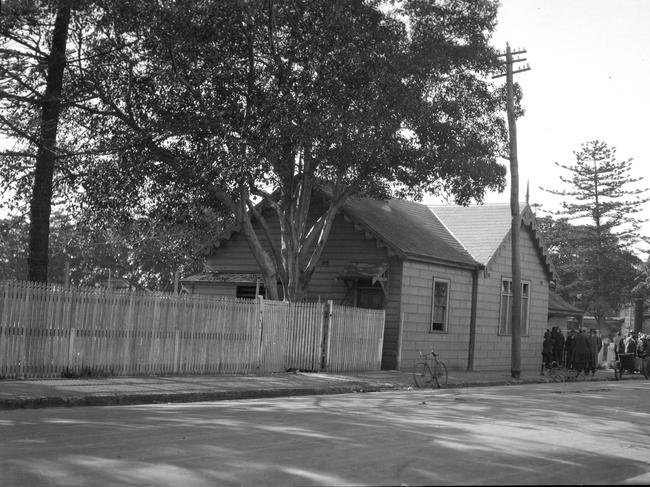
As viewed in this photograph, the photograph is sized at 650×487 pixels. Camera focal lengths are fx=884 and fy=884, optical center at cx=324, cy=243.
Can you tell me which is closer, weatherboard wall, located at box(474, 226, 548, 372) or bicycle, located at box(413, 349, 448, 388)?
bicycle, located at box(413, 349, 448, 388)

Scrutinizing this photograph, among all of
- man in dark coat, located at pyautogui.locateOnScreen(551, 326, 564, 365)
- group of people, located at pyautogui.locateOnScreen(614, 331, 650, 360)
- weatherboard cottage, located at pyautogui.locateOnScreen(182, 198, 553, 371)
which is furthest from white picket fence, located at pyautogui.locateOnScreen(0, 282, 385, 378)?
group of people, located at pyautogui.locateOnScreen(614, 331, 650, 360)

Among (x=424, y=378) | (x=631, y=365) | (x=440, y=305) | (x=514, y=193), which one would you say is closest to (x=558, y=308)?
(x=631, y=365)

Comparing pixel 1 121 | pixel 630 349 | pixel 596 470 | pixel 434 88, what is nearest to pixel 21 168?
pixel 1 121

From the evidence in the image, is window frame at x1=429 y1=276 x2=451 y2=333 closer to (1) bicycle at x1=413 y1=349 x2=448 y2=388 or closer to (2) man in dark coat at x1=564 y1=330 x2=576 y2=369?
(1) bicycle at x1=413 y1=349 x2=448 y2=388

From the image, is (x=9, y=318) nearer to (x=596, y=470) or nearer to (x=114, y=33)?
(x=114, y=33)

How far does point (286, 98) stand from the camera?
2030cm

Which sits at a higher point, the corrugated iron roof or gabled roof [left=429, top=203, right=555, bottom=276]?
gabled roof [left=429, top=203, right=555, bottom=276]

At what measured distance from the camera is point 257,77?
21312 mm

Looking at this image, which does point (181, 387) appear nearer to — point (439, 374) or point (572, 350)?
point (439, 374)

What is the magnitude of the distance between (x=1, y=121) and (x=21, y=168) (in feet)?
8.24

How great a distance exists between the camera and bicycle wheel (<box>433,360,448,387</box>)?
2283 cm

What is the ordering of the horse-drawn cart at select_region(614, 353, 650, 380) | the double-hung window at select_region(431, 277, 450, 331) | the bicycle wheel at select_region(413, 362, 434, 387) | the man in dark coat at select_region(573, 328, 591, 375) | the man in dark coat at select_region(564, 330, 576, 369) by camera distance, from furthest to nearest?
the horse-drawn cart at select_region(614, 353, 650, 380)
the man in dark coat at select_region(564, 330, 576, 369)
the man in dark coat at select_region(573, 328, 591, 375)
the double-hung window at select_region(431, 277, 450, 331)
the bicycle wheel at select_region(413, 362, 434, 387)

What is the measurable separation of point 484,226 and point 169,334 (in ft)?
55.5

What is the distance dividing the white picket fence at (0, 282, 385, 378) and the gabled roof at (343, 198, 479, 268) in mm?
2659
